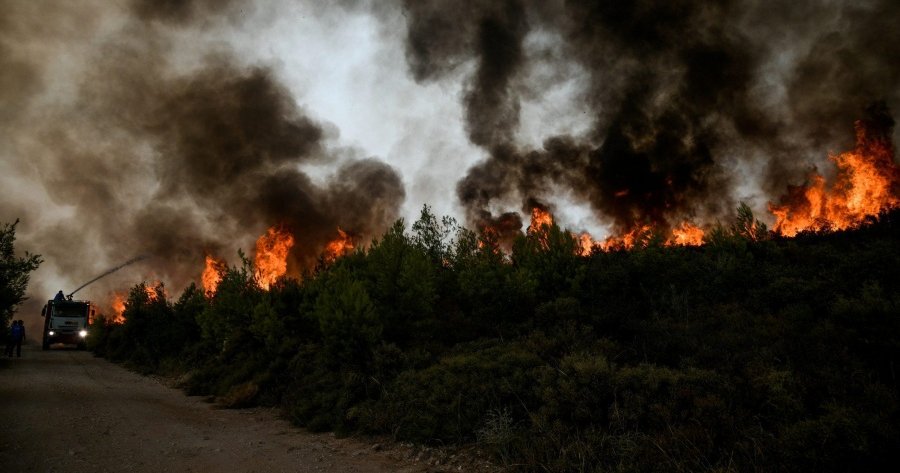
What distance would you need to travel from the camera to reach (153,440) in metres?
8.38

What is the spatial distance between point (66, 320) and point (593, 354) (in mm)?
44371

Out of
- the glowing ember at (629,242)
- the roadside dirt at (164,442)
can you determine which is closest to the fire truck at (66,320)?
the roadside dirt at (164,442)

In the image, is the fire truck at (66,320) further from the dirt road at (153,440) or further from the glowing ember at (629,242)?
the glowing ember at (629,242)

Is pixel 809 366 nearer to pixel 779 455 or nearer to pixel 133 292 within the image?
pixel 779 455

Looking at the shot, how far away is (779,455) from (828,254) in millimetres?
17713

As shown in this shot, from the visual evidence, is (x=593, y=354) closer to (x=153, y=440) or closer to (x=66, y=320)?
(x=153, y=440)

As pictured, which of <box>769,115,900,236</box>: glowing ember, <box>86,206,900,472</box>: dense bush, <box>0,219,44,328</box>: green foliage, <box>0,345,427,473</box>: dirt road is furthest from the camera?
<box>769,115,900,236</box>: glowing ember

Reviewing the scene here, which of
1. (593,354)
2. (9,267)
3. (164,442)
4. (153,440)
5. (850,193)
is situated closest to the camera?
(164,442)

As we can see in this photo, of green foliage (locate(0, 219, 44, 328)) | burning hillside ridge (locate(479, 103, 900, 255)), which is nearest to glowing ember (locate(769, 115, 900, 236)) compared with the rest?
burning hillside ridge (locate(479, 103, 900, 255))

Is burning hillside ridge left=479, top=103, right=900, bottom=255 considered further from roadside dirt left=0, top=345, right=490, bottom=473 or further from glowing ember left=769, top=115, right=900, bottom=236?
roadside dirt left=0, top=345, right=490, bottom=473

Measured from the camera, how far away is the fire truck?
3575cm

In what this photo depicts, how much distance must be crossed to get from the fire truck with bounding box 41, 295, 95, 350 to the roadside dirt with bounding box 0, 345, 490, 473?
1134 inches

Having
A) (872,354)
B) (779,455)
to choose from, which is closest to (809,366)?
(872,354)

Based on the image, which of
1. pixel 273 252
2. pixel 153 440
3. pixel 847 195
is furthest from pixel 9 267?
pixel 847 195
